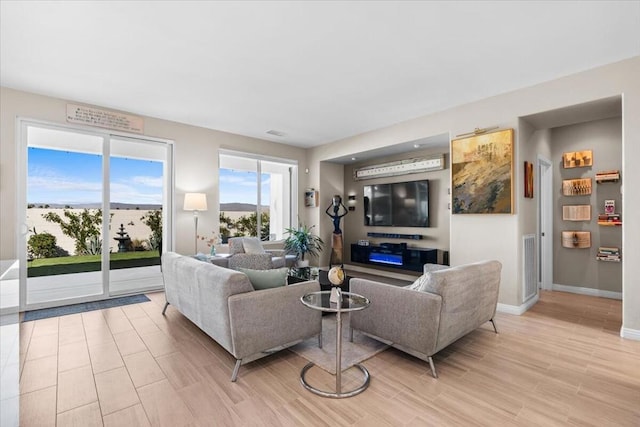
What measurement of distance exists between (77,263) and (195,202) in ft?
6.25

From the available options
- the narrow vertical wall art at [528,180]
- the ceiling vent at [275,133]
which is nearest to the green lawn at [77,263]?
the ceiling vent at [275,133]

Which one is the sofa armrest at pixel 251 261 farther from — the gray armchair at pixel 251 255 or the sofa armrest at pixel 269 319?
the sofa armrest at pixel 269 319

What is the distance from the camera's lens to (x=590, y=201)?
179 inches

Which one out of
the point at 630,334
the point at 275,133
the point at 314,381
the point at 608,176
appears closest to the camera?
the point at 314,381

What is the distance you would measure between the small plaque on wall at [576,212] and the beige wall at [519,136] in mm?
1255

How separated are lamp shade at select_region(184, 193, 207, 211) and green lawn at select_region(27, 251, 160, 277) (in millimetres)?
A: 1203

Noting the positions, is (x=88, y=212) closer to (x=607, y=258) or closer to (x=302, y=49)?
(x=302, y=49)

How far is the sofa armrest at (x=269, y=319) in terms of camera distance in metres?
2.20

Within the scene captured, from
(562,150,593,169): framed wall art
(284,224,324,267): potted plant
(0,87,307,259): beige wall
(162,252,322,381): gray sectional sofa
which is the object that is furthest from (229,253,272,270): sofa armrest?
(562,150,593,169): framed wall art

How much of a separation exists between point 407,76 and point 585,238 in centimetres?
382

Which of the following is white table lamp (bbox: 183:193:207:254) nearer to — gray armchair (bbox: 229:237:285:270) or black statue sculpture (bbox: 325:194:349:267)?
gray armchair (bbox: 229:237:285:270)

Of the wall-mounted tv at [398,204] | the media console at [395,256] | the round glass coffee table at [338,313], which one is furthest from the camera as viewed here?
the wall-mounted tv at [398,204]

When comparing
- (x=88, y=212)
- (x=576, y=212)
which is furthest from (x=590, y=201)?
(x=88, y=212)

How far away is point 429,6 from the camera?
2.22m
